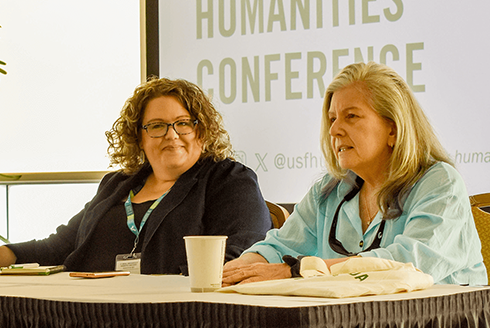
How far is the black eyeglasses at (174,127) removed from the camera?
7.76 feet

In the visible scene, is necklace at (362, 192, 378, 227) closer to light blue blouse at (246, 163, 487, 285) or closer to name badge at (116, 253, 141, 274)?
light blue blouse at (246, 163, 487, 285)

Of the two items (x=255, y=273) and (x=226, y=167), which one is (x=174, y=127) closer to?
(x=226, y=167)

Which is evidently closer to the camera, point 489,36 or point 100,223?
point 100,223

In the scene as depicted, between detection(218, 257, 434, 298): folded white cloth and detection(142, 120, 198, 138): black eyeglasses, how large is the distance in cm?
131

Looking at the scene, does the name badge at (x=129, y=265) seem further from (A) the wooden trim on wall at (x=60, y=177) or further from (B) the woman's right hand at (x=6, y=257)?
(A) the wooden trim on wall at (x=60, y=177)

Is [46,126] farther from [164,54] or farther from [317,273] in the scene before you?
[317,273]

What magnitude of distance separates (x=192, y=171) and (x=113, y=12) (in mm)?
1910

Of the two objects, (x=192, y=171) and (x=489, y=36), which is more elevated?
(x=489, y=36)

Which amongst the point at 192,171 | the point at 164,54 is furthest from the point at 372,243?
the point at 164,54

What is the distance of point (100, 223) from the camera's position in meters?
2.28

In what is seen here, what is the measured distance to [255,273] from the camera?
1318 millimetres

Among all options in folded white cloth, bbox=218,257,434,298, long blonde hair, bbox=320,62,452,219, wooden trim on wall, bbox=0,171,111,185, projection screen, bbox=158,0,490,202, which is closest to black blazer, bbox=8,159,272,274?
long blonde hair, bbox=320,62,452,219

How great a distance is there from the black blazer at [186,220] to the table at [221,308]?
0.86m

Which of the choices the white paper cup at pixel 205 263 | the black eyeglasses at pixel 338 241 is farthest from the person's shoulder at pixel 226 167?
the white paper cup at pixel 205 263
